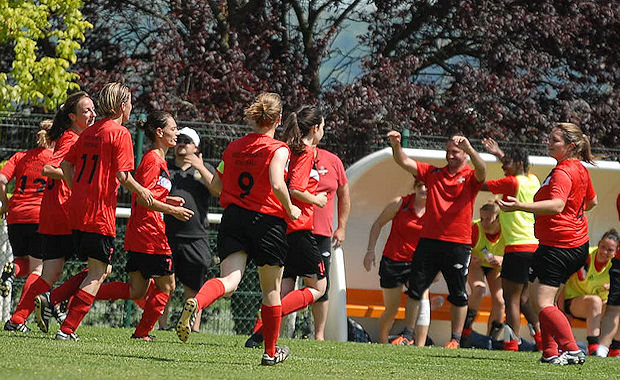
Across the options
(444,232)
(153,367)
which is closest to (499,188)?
(444,232)

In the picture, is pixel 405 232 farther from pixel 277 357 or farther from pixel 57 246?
pixel 277 357

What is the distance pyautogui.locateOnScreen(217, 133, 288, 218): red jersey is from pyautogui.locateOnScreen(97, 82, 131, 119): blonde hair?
144 centimetres

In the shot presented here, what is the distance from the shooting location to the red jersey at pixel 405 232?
40.2 feet

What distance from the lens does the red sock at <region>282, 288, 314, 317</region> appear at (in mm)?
8562

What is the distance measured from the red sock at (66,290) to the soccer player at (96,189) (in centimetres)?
40

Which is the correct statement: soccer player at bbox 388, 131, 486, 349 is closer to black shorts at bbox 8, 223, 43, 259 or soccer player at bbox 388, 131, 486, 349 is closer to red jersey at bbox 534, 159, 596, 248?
red jersey at bbox 534, 159, 596, 248

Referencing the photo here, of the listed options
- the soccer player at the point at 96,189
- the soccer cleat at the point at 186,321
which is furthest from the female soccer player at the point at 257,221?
the soccer player at the point at 96,189

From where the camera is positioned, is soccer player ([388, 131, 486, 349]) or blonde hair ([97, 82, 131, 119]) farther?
soccer player ([388, 131, 486, 349])

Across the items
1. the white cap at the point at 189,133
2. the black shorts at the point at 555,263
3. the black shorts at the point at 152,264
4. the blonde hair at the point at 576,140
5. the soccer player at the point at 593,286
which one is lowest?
the soccer player at the point at 593,286

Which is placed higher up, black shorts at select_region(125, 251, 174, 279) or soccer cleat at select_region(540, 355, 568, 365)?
black shorts at select_region(125, 251, 174, 279)

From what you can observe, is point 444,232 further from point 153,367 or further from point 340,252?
point 153,367

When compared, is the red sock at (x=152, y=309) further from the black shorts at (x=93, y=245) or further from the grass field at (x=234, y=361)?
the black shorts at (x=93, y=245)

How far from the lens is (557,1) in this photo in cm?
1880

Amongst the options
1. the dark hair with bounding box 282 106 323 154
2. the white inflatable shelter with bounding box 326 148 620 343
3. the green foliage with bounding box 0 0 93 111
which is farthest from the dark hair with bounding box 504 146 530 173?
the green foliage with bounding box 0 0 93 111
